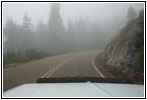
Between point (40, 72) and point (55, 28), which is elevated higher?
point (40, 72)

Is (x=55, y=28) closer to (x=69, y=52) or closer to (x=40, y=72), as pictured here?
(x=69, y=52)

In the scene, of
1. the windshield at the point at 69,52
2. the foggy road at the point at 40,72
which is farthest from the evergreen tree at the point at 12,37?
the foggy road at the point at 40,72

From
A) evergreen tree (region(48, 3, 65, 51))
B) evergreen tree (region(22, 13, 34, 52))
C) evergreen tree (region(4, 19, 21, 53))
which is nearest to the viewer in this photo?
evergreen tree (region(48, 3, 65, 51))

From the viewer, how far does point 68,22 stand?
9531 centimetres

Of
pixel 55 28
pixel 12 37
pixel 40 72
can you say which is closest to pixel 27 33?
pixel 12 37

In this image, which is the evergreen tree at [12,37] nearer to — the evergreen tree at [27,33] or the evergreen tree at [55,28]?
the evergreen tree at [27,33]

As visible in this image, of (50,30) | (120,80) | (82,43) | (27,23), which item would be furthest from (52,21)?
(120,80)

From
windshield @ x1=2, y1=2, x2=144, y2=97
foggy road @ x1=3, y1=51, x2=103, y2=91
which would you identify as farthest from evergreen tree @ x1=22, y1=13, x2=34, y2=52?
foggy road @ x1=3, y1=51, x2=103, y2=91

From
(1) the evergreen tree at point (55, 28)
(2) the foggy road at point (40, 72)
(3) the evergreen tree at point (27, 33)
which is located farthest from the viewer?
(3) the evergreen tree at point (27, 33)

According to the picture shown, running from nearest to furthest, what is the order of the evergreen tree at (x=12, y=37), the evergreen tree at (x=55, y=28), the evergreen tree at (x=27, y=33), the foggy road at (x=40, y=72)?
the foggy road at (x=40, y=72), the evergreen tree at (x=55, y=28), the evergreen tree at (x=27, y=33), the evergreen tree at (x=12, y=37)

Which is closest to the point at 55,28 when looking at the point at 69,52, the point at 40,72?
the point at 69,52

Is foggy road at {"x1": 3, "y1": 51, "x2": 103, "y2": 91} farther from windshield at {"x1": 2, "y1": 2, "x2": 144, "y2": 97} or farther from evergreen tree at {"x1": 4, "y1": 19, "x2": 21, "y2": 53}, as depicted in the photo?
evergreen tree at {"x1": 4, "y1": 19, "x2": 21, "y2": 53}

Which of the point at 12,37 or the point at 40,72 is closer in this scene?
the point at 40,72

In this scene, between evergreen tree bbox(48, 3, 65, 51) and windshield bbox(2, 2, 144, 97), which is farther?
evergreen tree bbox(48, 3, 65, 51)
